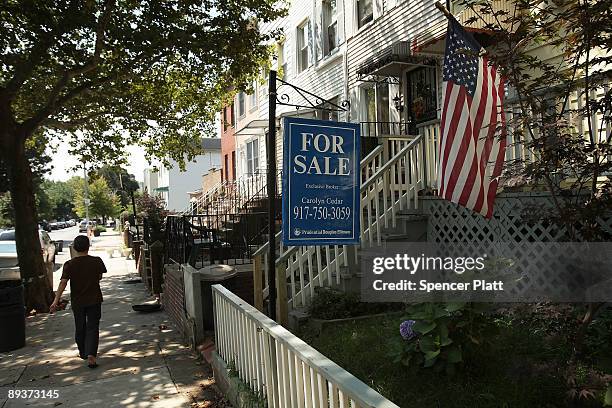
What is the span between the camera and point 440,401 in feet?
11.8

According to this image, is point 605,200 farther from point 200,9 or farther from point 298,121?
point 200,9

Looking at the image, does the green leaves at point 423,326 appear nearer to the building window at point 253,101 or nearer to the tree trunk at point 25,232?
the tree trunk at point 25,232

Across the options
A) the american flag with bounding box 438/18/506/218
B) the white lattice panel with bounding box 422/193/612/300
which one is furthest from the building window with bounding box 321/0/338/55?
the american flag with bounding box 438/18/506/218

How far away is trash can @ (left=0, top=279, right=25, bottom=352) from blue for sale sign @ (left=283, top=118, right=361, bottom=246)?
5.19 m

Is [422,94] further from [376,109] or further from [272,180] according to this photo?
[272,180]

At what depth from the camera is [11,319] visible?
24.0ft

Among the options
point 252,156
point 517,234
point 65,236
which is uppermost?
point 252,156

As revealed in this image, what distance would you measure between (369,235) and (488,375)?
3.06 m

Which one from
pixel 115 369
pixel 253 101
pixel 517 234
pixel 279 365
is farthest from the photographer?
pixel 253 101

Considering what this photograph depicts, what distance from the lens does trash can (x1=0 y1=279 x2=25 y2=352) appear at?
7.25 m

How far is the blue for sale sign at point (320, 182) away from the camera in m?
4.58

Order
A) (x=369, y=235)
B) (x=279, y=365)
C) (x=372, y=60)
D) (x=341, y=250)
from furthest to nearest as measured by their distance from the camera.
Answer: (x=372, y=60)
(x=341, y=250)
(x=369, y=235)
(x=279, y=365)

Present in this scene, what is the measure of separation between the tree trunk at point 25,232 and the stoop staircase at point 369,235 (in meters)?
5.79

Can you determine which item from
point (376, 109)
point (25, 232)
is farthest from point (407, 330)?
point (25, 232)
